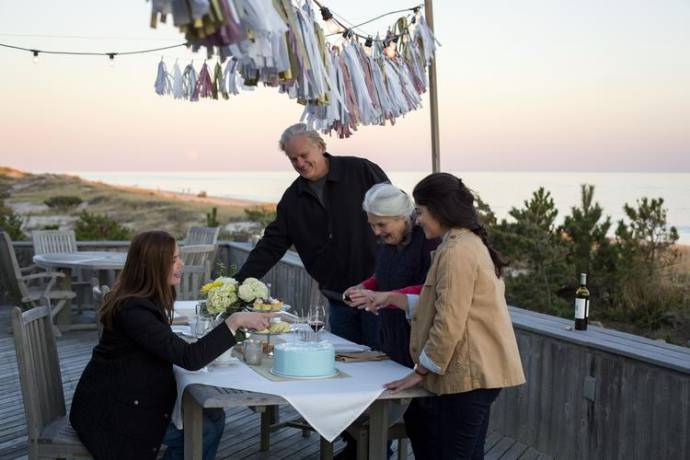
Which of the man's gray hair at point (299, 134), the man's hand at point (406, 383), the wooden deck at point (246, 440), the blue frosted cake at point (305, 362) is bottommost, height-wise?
the wooden deck at point (246, 440)

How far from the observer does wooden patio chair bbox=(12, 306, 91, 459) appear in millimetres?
2578

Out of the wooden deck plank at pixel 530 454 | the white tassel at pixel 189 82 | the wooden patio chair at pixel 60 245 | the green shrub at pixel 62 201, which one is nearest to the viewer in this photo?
the wooden deck plank at pixel 530 454

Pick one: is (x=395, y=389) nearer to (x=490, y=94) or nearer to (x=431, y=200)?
A: (x=431, y=200)

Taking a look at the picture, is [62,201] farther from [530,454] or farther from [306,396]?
[306,396]

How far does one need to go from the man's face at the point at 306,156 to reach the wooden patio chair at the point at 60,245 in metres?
4.62

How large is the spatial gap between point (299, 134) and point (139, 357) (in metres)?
1.54

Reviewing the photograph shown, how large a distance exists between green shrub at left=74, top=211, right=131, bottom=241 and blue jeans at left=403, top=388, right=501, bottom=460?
942cm

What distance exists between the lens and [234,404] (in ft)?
7.64

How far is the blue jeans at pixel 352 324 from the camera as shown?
11.9 ft

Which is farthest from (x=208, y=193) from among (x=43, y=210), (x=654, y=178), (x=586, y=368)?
(x=586, y=368)

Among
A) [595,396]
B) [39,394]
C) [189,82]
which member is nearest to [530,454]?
[595,396]

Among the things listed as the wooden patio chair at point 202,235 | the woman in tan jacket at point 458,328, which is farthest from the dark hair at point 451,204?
the wooden patio chair at point 202,235

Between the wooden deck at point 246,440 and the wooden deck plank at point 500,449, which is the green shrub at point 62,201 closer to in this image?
the wooden deck at point 246,440

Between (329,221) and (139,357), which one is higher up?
(329,221)
